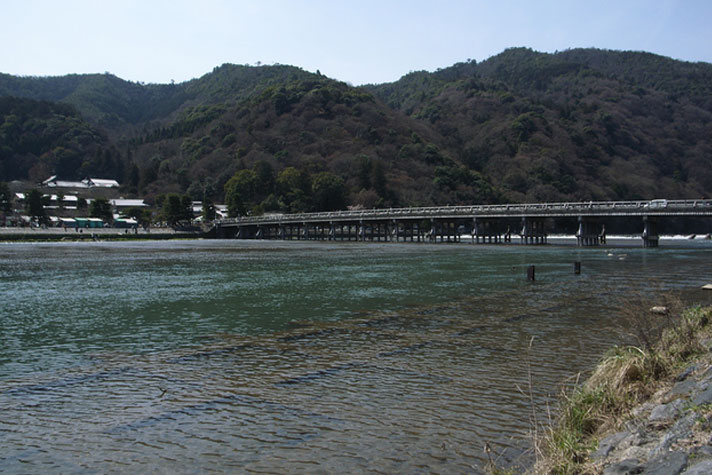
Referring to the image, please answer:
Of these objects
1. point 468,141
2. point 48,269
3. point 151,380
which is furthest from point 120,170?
point 151,380

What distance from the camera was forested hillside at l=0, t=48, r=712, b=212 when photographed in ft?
408

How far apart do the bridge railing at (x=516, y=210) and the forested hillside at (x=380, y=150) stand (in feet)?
61.0

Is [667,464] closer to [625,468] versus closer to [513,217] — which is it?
[625,468]

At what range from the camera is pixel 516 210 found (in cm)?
6731

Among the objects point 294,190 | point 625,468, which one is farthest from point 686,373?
point 294,190

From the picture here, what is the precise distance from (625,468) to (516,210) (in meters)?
64.4

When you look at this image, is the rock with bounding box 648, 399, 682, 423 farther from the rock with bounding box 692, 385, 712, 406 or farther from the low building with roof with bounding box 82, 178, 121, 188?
the low building with roof with bounding box 82, 178, 121, 188

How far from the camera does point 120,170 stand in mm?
167500

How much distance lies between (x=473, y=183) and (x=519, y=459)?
125052 mm

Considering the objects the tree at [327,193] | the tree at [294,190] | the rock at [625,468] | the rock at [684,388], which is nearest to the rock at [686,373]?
the rock at [684,388]

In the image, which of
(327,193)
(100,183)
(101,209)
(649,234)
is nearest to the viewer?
(649,234)

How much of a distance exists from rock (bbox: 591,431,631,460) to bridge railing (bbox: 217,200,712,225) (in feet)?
183

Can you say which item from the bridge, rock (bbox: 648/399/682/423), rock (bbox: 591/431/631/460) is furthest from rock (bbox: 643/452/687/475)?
the bridge

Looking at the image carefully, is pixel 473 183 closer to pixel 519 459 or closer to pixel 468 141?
pixel 468 141
